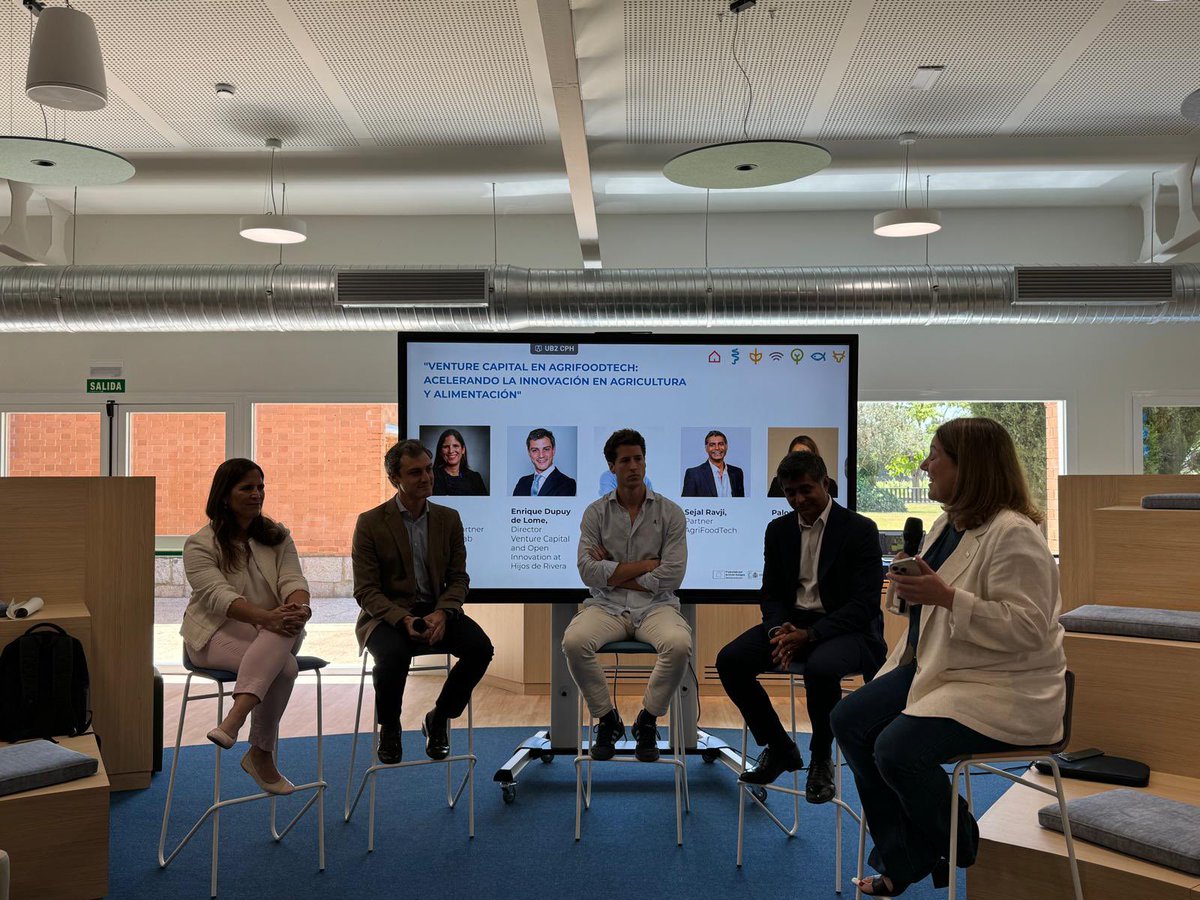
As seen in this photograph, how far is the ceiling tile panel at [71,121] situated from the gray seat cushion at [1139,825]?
17.4ft

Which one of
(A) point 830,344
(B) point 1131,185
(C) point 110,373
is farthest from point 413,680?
(B) point 1131,185

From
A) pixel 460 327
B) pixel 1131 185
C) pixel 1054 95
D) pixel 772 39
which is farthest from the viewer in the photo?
pixel 1131 185

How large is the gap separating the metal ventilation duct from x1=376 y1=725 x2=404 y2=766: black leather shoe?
10.9ft

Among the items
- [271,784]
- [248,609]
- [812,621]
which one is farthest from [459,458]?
[812,621]

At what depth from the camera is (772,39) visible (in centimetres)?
465

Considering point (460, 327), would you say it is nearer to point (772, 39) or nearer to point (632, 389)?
point (632, 389)

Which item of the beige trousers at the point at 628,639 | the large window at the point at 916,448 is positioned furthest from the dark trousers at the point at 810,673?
the large window at the point at 916,448

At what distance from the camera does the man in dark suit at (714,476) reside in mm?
4680

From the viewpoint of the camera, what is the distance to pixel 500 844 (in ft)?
12.4

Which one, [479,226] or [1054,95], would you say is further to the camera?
[479,226]

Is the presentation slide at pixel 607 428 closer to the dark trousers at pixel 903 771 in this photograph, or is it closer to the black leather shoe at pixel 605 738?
the black leather shoe at pixel 605 738

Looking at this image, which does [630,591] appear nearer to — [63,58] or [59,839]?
[59,839]

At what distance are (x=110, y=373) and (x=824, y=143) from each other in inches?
221

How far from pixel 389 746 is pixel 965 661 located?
2199 mm
